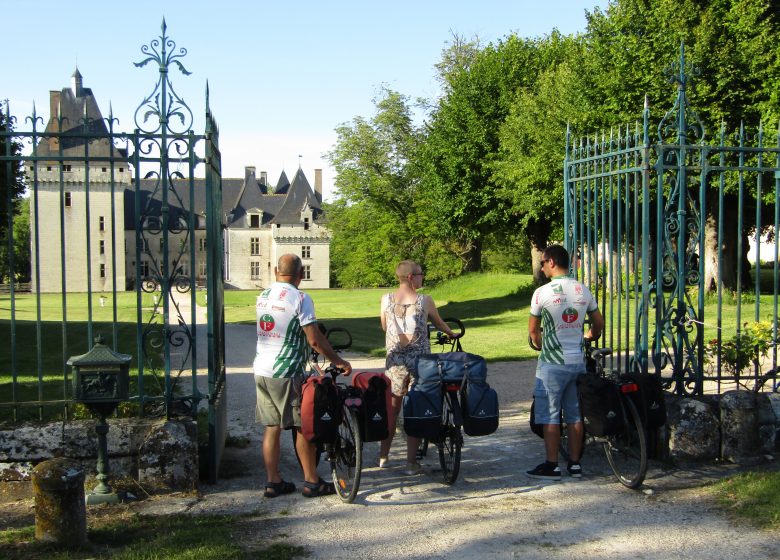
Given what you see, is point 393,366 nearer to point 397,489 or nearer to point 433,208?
point 397,489

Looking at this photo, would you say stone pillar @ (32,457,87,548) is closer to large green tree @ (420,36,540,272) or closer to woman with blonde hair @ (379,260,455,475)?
woman with blonde hair @ (379,260,455,475)

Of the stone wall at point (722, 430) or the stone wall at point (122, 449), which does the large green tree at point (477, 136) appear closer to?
the stone wall at point (722, 430)

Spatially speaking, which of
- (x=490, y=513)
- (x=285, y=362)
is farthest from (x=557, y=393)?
(x=285, y=362)

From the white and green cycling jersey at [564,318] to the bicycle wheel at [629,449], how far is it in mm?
540

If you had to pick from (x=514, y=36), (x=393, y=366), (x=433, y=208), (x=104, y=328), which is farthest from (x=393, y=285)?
(x=393, y=366)

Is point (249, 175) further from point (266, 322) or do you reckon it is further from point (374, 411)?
point (374, 411)

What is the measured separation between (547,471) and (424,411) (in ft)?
3.93

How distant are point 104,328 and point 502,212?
61.9 ft

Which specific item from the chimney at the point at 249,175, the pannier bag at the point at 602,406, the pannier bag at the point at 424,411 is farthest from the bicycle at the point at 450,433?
the chimney at the point at 249,175

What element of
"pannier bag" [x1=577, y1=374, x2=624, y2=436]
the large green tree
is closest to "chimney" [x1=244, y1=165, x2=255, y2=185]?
the large green tree

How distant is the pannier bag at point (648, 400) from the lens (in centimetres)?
627

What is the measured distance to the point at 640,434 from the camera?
6078 millimetres

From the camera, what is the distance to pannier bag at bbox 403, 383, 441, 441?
620cm

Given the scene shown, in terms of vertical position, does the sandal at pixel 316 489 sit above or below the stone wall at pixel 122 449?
below
